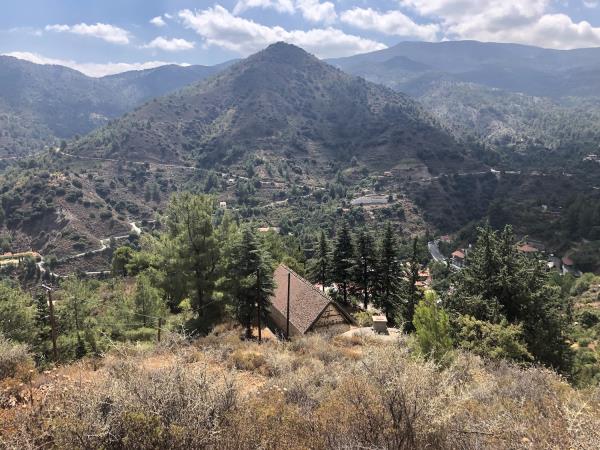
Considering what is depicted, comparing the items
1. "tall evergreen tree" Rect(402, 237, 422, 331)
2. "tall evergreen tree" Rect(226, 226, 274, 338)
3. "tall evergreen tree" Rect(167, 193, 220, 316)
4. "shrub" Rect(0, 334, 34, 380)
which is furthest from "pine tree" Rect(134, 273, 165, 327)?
"tall evergreen tree" Rect(402, 237, 422, 331)

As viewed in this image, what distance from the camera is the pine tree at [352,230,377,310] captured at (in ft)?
98.1

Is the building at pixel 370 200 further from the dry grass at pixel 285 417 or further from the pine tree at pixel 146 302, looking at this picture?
the dry grass at pixel 285 417

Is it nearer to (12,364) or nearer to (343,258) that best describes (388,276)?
(343,258)

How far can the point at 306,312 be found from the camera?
22.8 metres

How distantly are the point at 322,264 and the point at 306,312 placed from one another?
11298 mm

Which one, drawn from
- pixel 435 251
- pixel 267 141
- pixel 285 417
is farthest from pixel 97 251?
pixel 267 141

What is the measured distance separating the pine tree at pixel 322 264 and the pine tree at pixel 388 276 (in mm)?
4135

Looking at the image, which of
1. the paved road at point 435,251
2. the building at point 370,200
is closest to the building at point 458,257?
the paved road at point 435,251

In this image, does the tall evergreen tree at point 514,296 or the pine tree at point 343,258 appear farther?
the pine tree at point 343,258

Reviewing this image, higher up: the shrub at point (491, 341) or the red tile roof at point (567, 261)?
the shrub at point (491, 341)

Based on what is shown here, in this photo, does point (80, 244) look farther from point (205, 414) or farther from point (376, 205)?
point (205, 414)

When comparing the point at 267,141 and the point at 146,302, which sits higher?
the point at 267,141

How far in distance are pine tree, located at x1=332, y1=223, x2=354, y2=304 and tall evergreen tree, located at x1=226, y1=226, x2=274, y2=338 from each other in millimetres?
12575

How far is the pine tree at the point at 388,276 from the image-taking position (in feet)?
98.3
